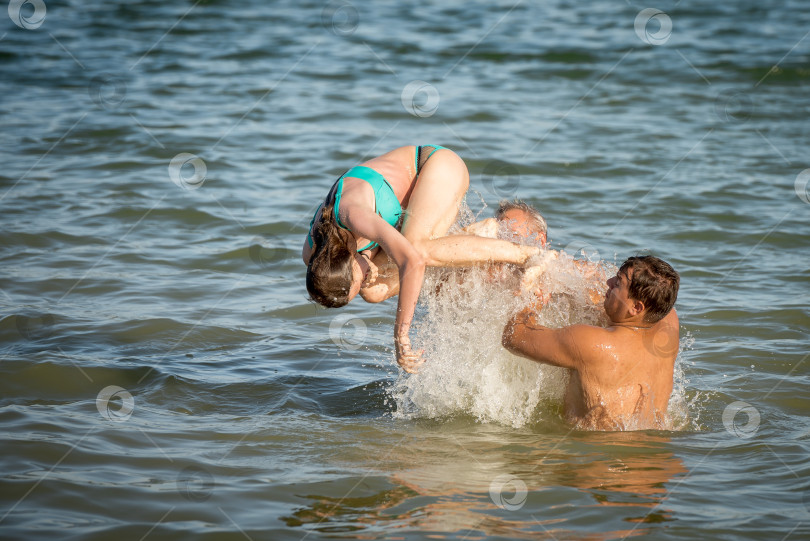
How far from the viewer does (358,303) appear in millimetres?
8117

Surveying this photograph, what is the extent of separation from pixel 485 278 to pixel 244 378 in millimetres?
1908

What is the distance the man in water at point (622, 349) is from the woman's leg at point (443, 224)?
459 mm

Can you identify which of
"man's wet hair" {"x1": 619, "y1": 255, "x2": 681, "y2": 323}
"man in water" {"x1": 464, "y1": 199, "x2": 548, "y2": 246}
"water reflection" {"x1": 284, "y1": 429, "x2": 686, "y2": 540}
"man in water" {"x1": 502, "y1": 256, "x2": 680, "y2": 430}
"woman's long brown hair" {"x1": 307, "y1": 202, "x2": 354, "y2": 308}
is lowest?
"water reflection" {"x1": 284, "y1": 429, "x2": 686, "y2": 540}

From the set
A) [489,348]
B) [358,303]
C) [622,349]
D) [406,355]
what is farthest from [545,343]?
[358,303]

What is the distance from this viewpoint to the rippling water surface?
4453 millimetres

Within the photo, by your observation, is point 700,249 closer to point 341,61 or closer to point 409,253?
point 409,253

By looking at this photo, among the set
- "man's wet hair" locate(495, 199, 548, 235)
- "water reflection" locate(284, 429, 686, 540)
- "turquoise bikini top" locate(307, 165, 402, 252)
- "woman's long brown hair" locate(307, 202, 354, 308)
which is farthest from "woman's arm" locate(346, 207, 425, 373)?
"man's wet hair" locate(495, 199, 548, 235)

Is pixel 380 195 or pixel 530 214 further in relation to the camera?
pixel 530 214

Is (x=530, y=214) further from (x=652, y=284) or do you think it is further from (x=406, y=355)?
(x=406, y=355)

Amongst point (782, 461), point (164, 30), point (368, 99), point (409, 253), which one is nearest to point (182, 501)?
point (409, 253)

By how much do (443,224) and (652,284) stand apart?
1274 millimetres

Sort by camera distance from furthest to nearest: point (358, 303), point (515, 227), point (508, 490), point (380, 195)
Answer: point (358, 303) → point (515, 227) → point (380, 195) → point (508, 490)

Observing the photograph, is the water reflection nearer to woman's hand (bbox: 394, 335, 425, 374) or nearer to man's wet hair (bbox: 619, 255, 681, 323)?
woman's hand (bbox: 394, 335, 425, 374)

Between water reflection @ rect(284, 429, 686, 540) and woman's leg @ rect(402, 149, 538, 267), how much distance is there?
3.56 ft
